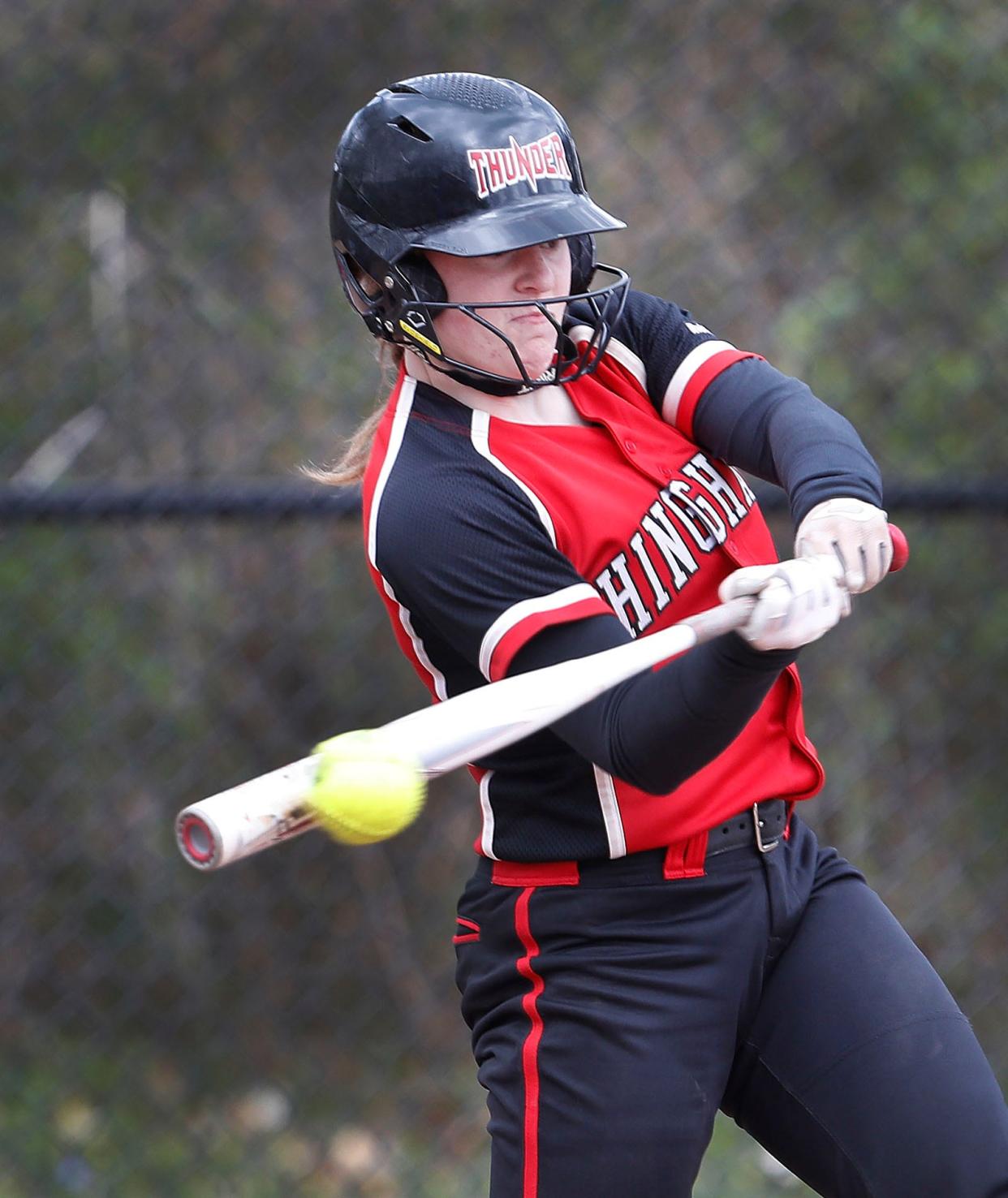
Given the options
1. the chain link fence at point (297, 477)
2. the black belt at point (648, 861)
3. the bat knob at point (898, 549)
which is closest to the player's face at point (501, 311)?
the bat knob at point (898, 549)

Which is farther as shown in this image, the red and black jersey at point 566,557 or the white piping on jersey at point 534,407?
the white piping on jersey at point 534,407

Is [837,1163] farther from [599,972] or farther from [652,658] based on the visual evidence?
[652,658]

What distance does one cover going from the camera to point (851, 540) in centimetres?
165

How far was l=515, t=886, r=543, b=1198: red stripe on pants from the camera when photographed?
5.64 ft

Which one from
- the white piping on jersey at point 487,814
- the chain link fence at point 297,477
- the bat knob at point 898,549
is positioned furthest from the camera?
the chain link fence at point 297,477

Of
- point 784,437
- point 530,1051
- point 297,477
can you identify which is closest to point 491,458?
point 784,437

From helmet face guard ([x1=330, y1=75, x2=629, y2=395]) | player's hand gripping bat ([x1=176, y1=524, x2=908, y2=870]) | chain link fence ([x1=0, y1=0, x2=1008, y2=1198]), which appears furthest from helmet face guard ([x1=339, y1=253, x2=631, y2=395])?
chain link fence ([x1=0, y1=0, x2=1008, y2=1198])

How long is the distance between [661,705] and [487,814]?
15.6 inches

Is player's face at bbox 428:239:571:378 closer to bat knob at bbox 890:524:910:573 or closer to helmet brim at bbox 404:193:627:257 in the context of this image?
helmet brim at bbox 404:193:627:257

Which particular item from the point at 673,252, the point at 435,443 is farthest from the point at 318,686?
the point at 435,443

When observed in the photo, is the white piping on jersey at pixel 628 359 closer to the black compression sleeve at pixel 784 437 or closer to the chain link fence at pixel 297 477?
the black compression sleeve at pixel 784 437

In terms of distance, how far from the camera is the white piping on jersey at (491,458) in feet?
A: 5.57

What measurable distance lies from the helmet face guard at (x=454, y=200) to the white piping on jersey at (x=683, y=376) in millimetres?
137

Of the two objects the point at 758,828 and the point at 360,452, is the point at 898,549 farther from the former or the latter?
the point at 360,452
